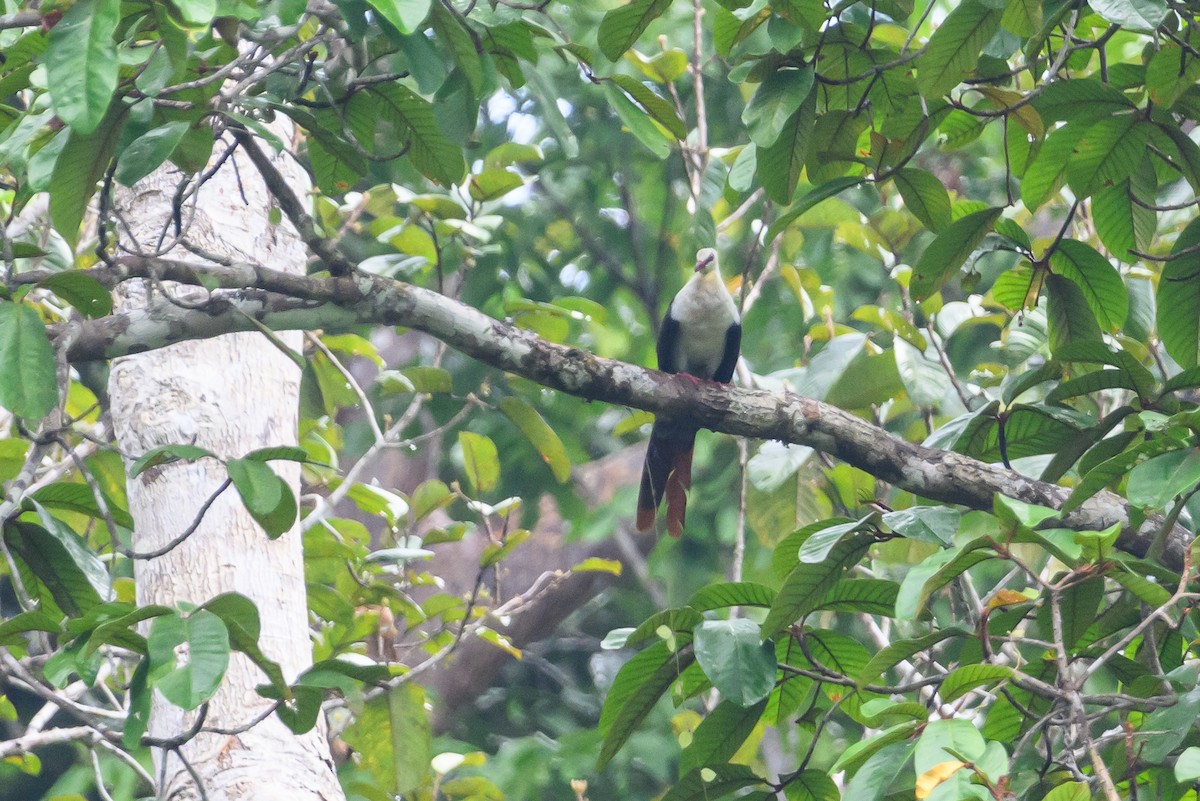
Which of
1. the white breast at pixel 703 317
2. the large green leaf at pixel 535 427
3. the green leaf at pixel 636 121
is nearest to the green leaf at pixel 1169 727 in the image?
the green leaf at pixel 636 121

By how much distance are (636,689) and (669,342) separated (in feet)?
8.81

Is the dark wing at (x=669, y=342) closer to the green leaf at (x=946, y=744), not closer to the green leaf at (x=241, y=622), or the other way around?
the green leaf at (x=241, y=622)

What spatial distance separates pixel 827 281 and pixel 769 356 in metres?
0.62

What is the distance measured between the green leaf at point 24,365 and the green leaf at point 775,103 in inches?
49.9

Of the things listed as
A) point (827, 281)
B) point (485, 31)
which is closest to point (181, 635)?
point (485, 31)

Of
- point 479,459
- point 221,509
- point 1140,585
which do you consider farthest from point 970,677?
point 479,459

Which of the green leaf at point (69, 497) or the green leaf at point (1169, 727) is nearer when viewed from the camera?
the green leaf at point (1169, 727)

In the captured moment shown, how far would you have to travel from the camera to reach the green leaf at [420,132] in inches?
90.9

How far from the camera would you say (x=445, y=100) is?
2195 millimetres

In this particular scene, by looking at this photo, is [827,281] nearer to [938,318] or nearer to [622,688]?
[938,318]

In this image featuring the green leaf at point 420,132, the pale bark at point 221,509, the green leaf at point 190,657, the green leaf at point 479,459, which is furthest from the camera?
the green leaf at point 479,459

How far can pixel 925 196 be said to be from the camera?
8.20 ft

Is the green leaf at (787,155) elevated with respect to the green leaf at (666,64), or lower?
lower

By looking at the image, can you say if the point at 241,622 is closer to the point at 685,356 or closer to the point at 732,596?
the point at 732,596
